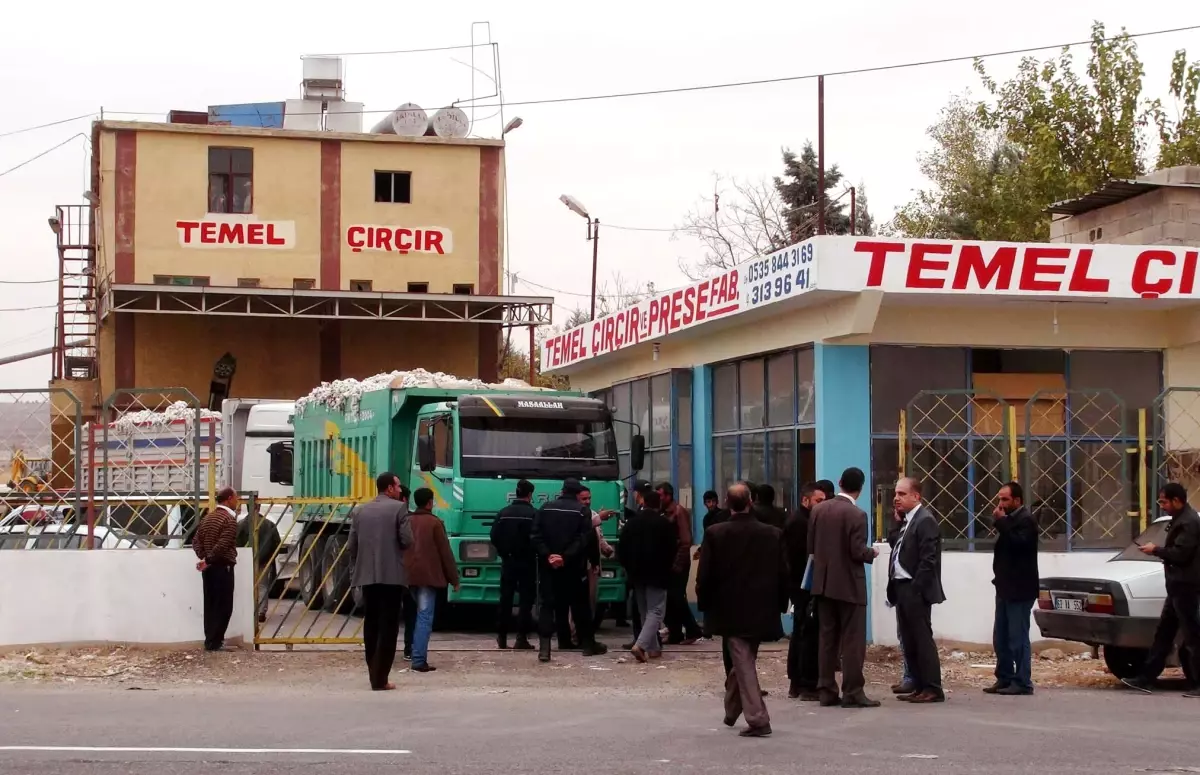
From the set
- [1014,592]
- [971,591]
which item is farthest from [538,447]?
[1014,592]

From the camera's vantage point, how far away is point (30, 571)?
15289mm

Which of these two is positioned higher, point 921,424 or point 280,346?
point 280,346

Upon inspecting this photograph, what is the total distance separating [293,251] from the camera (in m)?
41.5

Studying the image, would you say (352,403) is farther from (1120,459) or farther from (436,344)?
(436,344)

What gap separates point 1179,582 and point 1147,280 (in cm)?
552

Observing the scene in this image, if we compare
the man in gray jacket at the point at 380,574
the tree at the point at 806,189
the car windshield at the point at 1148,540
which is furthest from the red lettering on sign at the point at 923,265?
the tree at the point at 806,189

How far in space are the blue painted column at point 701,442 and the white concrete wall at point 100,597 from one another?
25.9 feet

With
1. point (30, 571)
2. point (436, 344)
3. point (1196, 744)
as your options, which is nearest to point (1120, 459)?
point (1196, 744)

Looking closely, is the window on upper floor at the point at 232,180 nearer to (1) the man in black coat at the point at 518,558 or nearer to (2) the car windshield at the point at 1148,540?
(1) the man in black coat at the point at 518,558

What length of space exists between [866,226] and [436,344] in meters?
24.8

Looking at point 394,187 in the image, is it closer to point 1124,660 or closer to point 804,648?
point 1124,660

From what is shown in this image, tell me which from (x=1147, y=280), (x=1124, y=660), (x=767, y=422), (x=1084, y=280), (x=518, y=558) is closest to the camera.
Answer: (x=1124, y=660)

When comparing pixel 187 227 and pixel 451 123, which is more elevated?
pixel 451 123

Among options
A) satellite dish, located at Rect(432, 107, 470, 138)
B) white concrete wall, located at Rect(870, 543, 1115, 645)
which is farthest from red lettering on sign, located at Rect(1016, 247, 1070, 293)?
satellite dish, located at Rect(432, 107, 470, 138)
